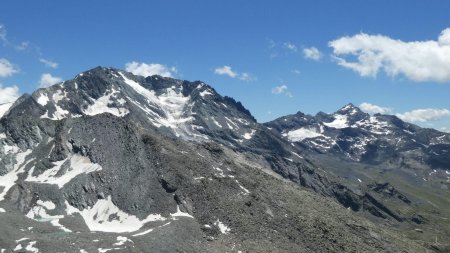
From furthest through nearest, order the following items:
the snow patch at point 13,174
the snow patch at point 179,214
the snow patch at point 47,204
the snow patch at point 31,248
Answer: the snow patch at point 13,174
the snow patch at point 47,204
the snow patch at point 179,214
the snow patch at point 31,248

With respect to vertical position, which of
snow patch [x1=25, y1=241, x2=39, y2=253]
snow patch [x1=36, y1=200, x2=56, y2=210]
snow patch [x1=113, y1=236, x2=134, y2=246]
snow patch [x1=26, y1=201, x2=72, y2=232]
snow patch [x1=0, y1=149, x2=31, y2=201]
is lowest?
snow patch [x1=25, y1=241, x2=39, y2=253]

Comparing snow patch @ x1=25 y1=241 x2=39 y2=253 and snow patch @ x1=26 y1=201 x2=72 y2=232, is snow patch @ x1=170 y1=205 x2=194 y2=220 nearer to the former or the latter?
snow patch @ x1=26 y1=201 x2=72 y2=232

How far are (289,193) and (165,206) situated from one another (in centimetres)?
4656

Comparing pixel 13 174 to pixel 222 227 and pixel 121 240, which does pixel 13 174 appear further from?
pixel 222 227

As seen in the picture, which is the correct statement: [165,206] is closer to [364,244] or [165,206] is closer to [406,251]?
[364,244]

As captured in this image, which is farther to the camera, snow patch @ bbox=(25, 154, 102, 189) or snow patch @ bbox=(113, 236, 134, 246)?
snow patch @ bbox=(25, 154, 102, 189)

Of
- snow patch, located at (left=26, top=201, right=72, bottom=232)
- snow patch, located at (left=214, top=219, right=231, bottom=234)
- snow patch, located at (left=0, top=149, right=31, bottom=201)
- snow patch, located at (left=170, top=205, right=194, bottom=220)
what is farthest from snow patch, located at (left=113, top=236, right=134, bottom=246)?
snow patch, located at (left=0, top=149, right=31, bottom=201)

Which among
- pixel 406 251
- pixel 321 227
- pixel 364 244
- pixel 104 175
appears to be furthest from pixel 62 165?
pixel 406 251

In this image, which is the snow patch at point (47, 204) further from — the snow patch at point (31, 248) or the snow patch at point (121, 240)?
the snow patch at point (121, 240)

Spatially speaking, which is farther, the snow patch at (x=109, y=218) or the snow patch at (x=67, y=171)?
the snow patch at (x=67, y=171)

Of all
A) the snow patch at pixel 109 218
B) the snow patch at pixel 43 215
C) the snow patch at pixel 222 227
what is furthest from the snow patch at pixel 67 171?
the snow patch at pixel 222 227

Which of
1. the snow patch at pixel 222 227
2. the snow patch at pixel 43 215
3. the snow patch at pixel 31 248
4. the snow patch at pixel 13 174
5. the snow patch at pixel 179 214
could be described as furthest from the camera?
the snow patch at pixel 13 174

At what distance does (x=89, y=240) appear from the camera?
136 m

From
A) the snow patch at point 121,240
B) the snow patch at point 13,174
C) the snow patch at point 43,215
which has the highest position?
the snow patch at point 13,174
